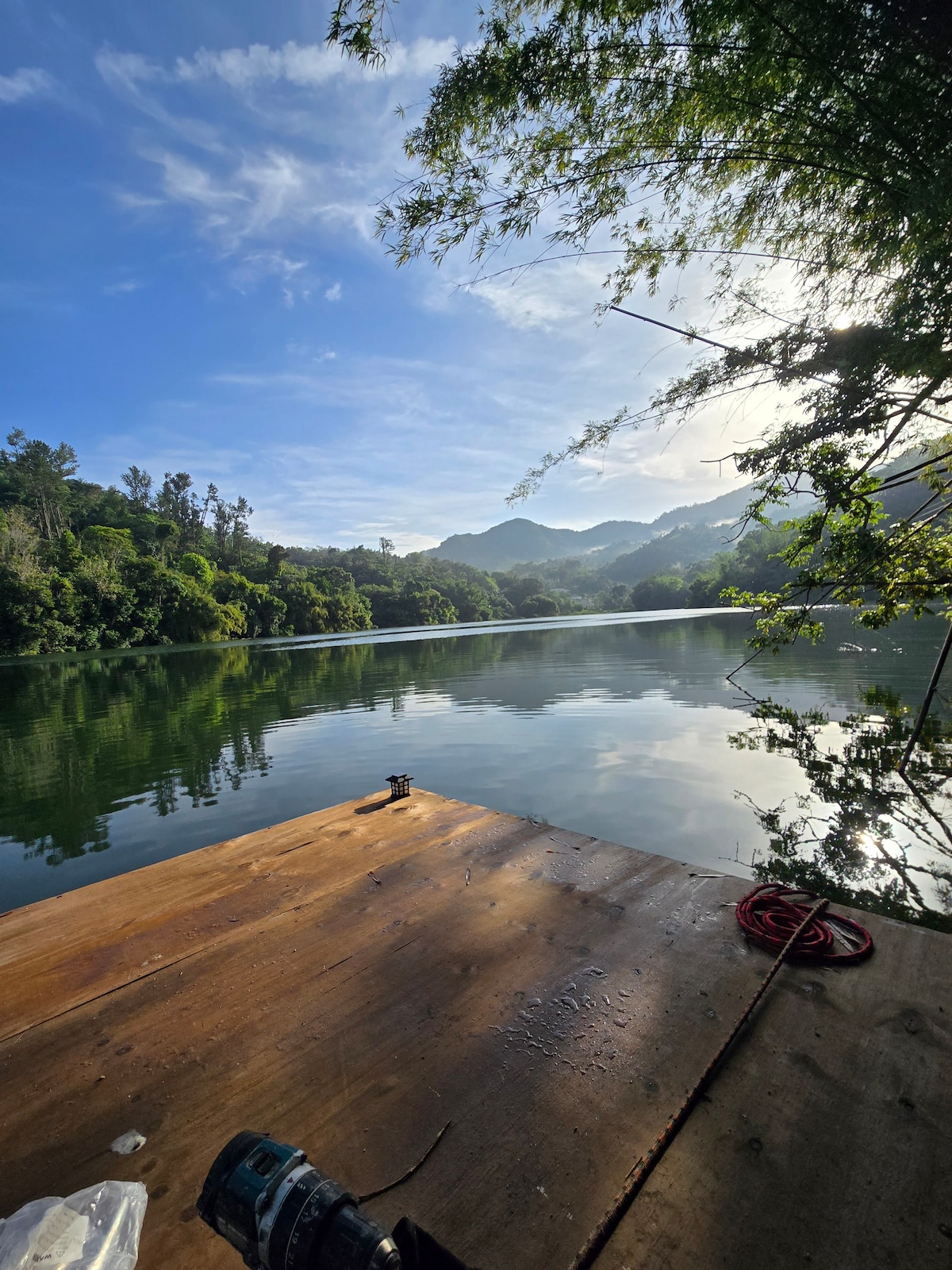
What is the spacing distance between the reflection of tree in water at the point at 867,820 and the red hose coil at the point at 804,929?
5.82 feet

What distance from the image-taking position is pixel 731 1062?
189 centimetres

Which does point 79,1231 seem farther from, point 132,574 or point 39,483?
point 39,483

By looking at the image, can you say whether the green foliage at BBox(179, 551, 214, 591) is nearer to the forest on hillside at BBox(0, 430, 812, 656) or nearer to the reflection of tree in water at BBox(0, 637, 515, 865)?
the forest on hillside at BBox(0, 430, 812, 656)

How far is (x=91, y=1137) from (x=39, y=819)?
7084 millimetres

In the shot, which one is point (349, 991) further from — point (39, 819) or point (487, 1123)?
point (39, 819)

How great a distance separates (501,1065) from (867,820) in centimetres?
556

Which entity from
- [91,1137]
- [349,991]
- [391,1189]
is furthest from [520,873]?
[91,1137]

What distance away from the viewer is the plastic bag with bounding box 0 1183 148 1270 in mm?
1201

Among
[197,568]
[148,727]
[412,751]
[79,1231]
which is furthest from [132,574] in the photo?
[79,1231]

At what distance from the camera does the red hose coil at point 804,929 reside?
2.45m

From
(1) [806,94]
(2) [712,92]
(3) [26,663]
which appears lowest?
(3) [26,663]

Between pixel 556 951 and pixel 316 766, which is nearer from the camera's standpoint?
pixel 556 951

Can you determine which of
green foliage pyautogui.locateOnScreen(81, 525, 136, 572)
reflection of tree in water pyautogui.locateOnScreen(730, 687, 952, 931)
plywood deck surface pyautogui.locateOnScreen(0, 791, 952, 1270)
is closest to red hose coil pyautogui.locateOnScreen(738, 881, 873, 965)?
plywood deck surface pyautogui.locateOnScreen(0, 791, 952, 1270)

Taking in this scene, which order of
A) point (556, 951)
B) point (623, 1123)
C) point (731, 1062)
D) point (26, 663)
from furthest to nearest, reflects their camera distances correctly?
point (26, 663)
point (556, 951)
point (731, 1062)
point (623, 1123)
